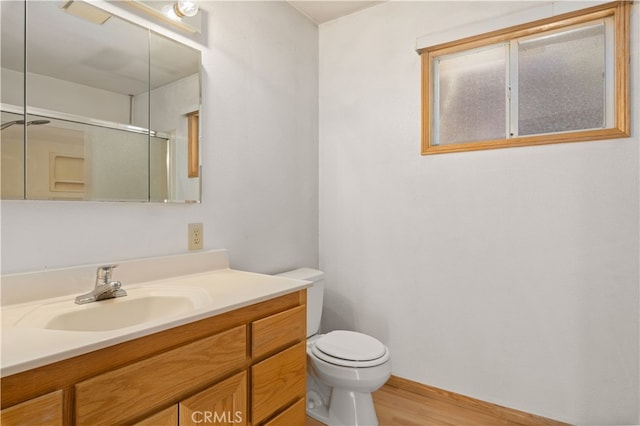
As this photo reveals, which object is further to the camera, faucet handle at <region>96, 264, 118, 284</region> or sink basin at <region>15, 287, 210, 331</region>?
faucet handle at <region>96, 264, 118, 284</region>

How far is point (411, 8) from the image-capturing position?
2115 millimetres

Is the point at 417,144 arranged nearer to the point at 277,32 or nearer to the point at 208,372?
the point at 277,32

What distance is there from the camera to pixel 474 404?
6.40 ft

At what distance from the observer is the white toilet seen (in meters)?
1.63

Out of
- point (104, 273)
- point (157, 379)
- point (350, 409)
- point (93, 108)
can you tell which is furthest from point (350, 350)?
point (93, 108)

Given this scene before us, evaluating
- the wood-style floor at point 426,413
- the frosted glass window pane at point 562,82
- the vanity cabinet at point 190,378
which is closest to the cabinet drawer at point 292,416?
the vanity cabinet at point 190,378

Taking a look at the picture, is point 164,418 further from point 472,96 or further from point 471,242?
point 472,96

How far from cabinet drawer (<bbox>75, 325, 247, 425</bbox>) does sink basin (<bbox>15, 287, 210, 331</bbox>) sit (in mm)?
135

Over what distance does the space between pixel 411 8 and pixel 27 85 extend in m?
1.96

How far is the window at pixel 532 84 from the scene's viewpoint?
167 centimetres

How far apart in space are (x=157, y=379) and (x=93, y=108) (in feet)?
3.28

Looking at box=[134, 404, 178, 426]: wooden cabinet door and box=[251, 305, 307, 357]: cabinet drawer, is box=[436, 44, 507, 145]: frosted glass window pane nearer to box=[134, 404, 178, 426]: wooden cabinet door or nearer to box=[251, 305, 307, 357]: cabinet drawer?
box=[251, 305, 307, 357]: cabinet drawer

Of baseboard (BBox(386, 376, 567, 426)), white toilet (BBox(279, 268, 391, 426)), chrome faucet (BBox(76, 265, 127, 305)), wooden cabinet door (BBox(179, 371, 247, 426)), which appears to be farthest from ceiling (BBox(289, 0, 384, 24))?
baseboard (BBox(386, 376, 567, 426))

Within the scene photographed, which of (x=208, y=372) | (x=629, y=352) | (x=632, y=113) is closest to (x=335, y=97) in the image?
(x=632, y=113)
